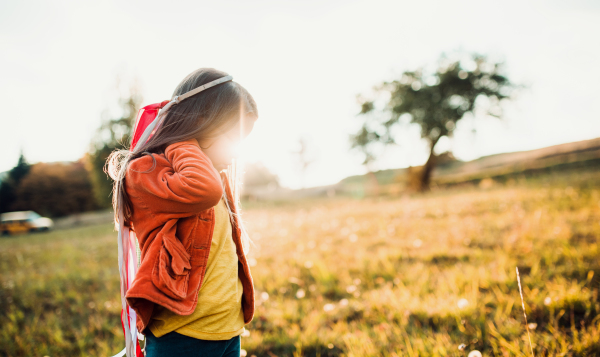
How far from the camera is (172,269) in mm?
1156

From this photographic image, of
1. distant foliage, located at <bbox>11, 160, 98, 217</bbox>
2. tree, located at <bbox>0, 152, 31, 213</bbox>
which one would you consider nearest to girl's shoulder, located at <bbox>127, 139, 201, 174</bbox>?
tree, located at <bbox>0, 152, 31, 213</bbox>

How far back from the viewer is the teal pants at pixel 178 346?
4.05ft

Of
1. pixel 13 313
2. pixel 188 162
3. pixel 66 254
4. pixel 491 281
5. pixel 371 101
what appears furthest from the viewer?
pixel 371 101

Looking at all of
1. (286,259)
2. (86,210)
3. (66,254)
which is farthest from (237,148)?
(86,210)

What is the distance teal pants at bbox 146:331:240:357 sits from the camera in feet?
4.05

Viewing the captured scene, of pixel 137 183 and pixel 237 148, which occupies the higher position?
pixel 237 148

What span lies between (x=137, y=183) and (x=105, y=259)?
6394mm

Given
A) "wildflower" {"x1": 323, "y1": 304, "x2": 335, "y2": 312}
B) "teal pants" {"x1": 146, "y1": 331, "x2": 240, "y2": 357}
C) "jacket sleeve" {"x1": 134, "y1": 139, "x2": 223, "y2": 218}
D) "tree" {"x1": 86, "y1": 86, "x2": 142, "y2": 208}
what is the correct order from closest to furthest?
"jacket sleeve" {"x1": 134, "y1": 139, "x2": 223, "y2": 218} < "teal pants" {"x1": 146, "y1": 331, "x2": 240, "y2": 357} < "wildflower" {"x1": 323, "y1": 304, "x2": 335, "y2": 312} < "tree" {"x1": 86, "y1": 86, "x2": 142, "y2": 208}

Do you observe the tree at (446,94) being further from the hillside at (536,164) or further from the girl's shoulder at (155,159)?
the girl's shoulder at (155,159)

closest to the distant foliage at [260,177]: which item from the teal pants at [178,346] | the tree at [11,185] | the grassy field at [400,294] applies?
the tree at [11,185]

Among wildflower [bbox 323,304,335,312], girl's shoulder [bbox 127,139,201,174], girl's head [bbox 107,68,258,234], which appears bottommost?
wildflower [bbox 323,304,335,312]

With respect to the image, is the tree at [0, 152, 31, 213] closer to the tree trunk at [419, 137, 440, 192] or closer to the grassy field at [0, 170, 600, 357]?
the grassy field at [0, 170, 600, 357]

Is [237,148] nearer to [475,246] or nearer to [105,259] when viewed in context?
[475,246]

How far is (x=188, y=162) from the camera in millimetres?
1102
